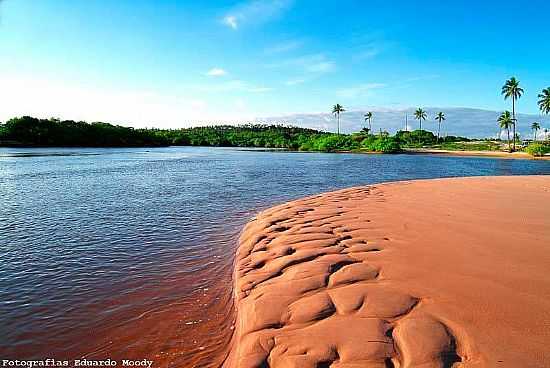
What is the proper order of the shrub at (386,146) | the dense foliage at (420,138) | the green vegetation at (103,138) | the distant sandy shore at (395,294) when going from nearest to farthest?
the distant sandy shore at (395,294)
the shrub at (386,146)
the green vegetation at (103,138)
the dense foliage at (420,138)

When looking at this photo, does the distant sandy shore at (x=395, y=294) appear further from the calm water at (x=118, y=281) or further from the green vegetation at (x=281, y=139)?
the green vegetation at (x=281, y=139)

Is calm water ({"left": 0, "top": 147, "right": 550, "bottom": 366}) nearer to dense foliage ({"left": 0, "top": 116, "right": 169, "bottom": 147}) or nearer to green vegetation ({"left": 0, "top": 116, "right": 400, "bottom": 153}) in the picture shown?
green vegetation ({"left": 0, "top": 116, "right": 400, "bottom": 153})

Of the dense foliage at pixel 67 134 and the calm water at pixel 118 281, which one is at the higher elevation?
the dense foliage at pixel 67 134

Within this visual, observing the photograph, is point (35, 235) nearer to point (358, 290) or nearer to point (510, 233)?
point (358, 290)

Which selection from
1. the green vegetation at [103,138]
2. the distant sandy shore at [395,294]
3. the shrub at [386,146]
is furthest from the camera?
the green vegetation at [103,138]

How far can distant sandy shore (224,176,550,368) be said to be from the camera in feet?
10.4

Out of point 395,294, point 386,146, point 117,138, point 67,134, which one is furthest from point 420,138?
point 395,294

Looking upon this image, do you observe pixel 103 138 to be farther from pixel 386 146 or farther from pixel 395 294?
pixel 395 294

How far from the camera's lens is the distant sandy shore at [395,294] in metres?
3.18

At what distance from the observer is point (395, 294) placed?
4.33 meters

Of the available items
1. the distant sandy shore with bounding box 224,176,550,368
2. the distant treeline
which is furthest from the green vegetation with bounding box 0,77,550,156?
the distant sandy shore with bounding box 224,176,550,368

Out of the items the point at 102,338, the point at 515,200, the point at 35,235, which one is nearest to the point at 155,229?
the point at 35,235

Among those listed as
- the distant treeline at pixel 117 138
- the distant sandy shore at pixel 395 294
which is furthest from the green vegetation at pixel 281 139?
the distant sandy shore at pixel 395 294

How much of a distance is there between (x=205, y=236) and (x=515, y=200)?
424 inches
